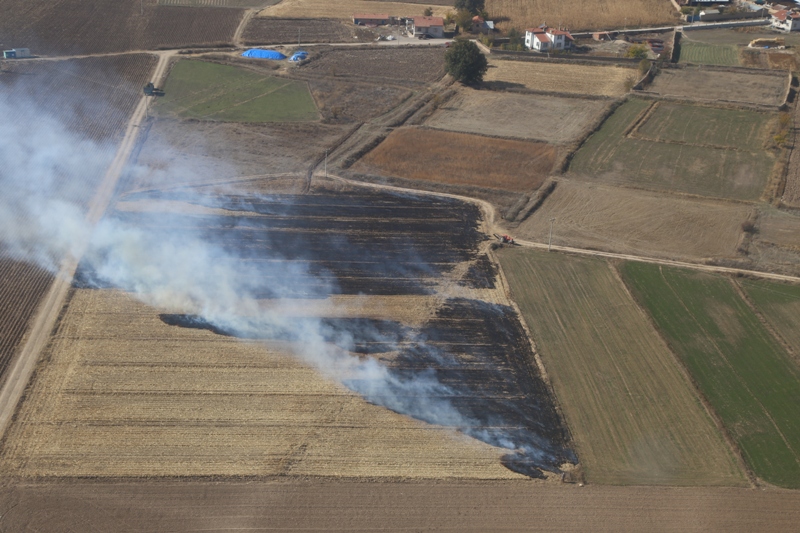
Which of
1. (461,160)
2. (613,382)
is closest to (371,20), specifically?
(461,160)

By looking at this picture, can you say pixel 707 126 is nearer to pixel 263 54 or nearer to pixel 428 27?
pixel 428 27

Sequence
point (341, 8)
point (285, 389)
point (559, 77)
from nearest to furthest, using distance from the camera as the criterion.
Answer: point (285, 389) < point (559, 77) < point (341, 8)

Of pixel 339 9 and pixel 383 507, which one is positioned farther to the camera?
pixel 339 9

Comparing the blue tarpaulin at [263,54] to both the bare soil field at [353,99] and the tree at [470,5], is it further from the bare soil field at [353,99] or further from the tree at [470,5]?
the tree at [470,5]

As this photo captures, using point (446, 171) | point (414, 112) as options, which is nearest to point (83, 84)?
point (414, 112)

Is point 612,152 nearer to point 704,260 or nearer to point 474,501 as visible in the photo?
point 704,260

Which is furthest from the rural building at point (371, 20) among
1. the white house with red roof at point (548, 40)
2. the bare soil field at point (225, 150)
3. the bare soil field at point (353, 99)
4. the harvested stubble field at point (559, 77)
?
the bare soil field at point (225, 150)
